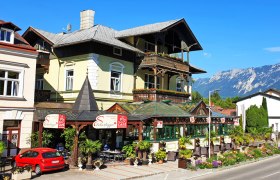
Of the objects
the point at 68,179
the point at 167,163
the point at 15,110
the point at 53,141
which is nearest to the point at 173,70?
the point at 167,163

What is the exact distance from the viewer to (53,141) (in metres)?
27.4

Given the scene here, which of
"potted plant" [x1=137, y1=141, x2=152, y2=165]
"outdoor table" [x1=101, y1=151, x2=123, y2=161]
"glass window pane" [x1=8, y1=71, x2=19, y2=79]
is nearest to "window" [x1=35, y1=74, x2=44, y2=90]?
"glass window pane" [x1=8, y1=71, x2=19, y2=79]

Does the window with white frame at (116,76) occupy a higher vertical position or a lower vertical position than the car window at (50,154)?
higher

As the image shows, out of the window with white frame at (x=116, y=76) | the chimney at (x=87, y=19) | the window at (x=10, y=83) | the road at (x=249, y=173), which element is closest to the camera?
the road at (x=249, y=173)

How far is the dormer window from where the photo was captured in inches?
966

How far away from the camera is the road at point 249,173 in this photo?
69.5 ft

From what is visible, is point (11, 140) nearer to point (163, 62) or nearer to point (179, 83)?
point (163, 62)

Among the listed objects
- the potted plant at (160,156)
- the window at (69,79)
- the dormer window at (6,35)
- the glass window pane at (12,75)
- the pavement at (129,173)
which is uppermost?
the dormer window at (6,35)

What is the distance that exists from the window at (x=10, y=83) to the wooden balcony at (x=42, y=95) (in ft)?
18.4

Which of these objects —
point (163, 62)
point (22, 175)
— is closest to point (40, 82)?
point (163, 62)

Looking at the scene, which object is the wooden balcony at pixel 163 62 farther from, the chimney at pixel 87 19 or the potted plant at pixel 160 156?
the potted plant at pixel 160 156

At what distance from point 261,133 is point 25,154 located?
34.8m

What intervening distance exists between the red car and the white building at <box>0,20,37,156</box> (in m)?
4.24

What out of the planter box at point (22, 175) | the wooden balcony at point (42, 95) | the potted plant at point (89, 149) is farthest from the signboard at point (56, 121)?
the wooden balcony at point (42, 95)
